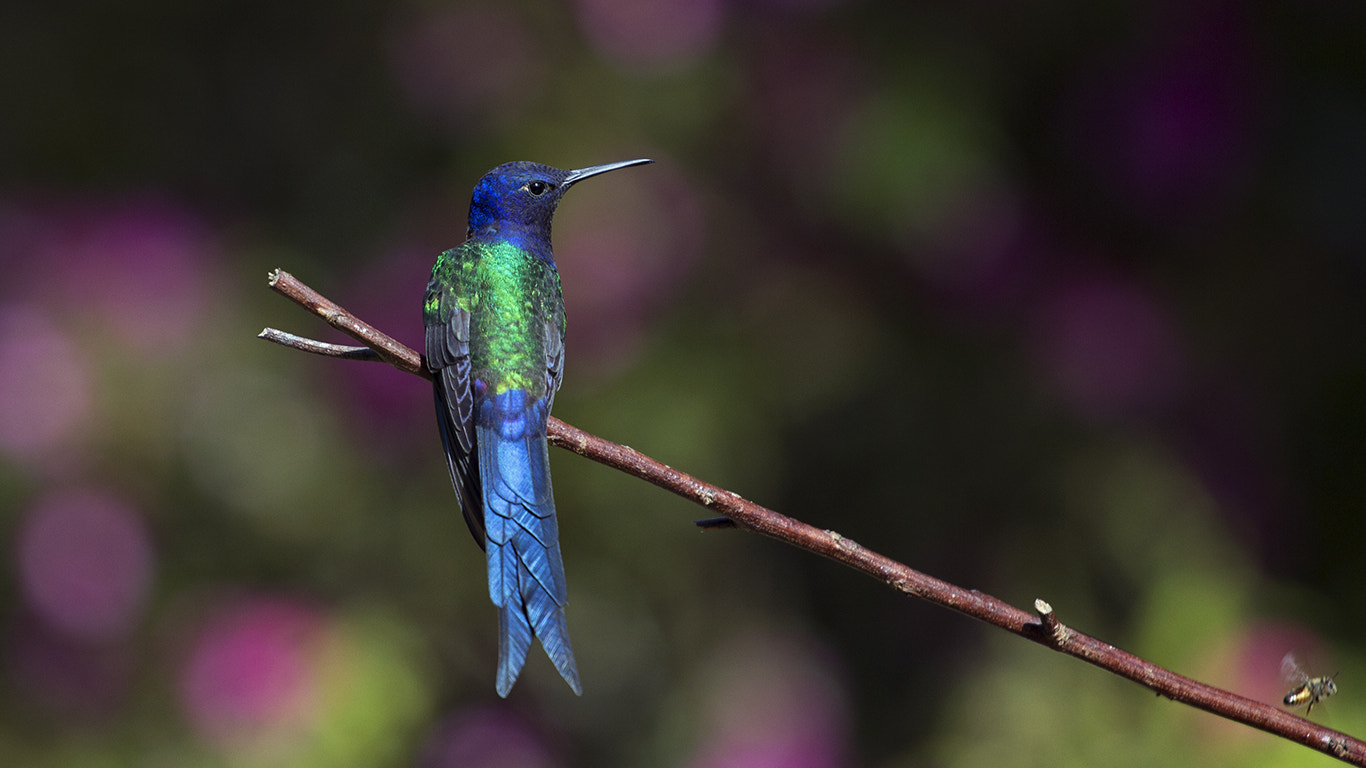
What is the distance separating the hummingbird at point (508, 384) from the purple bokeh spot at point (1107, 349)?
1166mm

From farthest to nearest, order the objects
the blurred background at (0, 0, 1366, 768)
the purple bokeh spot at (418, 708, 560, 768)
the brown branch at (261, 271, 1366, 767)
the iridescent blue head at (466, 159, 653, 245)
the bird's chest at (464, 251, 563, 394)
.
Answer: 1. the purple bokeh spot at (418, 708, 560, 768)
2. the blurred background at (0, 0, 1366, 768)
3. the iridescent blue head at (466, 159, 653, 245)
4. the bird's chest at (464, 251, 563, 394)
5. the brown branch at (261, 271, 1366, 767)

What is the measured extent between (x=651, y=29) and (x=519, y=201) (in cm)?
85

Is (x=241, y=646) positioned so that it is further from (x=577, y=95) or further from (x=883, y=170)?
(x=883, y=170)

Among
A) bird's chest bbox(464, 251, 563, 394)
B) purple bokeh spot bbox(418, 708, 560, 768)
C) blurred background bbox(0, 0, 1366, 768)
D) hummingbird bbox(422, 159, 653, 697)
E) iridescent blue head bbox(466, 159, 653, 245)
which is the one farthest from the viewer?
purple bokeh spot bbox(418, 708, 560, 768)

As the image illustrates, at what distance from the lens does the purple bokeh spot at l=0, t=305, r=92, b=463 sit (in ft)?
7.35

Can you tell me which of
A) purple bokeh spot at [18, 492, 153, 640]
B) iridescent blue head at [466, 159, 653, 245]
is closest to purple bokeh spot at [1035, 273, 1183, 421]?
iridescent blue head at [466, 159, 653, 245]

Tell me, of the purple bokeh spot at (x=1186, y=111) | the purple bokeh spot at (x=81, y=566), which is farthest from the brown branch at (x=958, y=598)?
the purple bokeh spot at (x=1186, y=111)

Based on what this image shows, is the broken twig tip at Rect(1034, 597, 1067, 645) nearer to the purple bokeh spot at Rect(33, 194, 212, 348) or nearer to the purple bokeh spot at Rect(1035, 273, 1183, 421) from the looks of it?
the purple bokeh spot at Rect(1035, 273, 1183, 421)

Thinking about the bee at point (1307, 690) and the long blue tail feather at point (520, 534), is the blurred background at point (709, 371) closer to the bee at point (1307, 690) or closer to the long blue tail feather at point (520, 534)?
the bee at point (1307, 690)

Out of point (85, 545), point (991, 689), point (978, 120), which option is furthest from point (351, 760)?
point (978, 120)

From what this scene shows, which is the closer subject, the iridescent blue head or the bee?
the bee

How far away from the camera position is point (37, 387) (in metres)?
2.26

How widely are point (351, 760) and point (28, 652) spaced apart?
62cm

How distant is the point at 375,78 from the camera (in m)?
2.67
